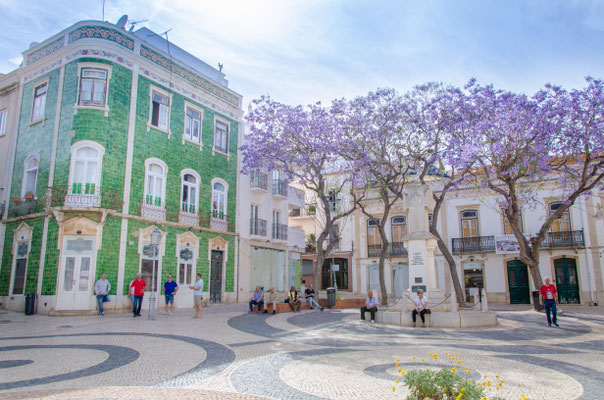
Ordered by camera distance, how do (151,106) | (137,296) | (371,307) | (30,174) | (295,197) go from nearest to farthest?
(371,307) → (137,296) → (30,174) → (151,106) → (295,197)

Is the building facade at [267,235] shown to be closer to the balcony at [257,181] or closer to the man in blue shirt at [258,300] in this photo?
the balcony at [257,181]

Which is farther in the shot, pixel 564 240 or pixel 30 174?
pixel 564 240

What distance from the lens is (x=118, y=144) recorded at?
19.3 metres

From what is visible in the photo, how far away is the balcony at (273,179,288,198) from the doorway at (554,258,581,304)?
17483 millimetres

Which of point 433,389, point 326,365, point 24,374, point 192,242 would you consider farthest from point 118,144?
point 433,389

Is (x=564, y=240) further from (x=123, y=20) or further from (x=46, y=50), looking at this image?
(x=46, y=50)

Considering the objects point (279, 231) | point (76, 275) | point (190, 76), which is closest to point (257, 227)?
point (279, 231)

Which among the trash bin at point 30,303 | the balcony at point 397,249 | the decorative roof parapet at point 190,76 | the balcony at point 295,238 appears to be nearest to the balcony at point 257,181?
the decorative roof parapet at point 190,76

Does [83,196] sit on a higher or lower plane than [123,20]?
lower

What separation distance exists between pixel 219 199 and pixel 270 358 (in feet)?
55.5

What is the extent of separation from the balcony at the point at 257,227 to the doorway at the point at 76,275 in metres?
10.1

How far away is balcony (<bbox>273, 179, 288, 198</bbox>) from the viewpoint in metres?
28.8

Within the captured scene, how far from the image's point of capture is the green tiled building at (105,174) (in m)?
17.8

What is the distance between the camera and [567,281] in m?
28.1
